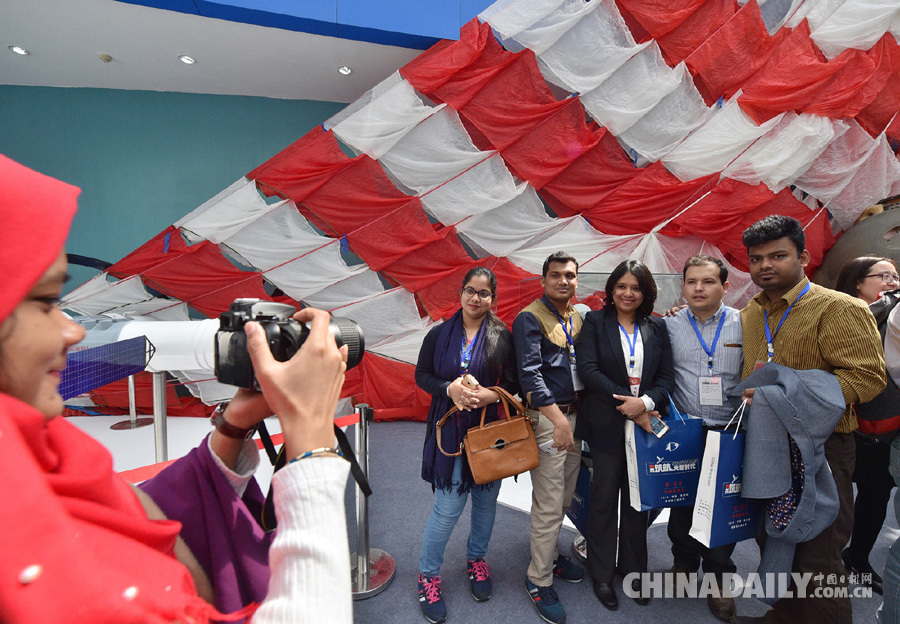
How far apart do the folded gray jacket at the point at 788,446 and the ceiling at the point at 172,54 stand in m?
3.82

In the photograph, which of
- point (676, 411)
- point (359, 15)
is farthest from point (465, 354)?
point (359, 15)

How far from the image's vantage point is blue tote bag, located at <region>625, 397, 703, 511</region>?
1.44 meters

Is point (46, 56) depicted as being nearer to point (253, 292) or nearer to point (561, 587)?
point (253, 292)

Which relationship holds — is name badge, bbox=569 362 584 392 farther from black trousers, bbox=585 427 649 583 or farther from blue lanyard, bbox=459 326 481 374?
blue lanyard, bbox=459 326 481 374

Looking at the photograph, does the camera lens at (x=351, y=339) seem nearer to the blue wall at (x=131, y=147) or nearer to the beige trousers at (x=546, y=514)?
the beige trousers at (x=546, y=514)

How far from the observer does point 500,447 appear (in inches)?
58.5

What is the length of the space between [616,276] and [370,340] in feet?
8.25

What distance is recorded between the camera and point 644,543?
1.66 meters

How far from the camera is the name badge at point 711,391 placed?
1560 mm

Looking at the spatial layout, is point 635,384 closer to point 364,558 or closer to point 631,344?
point 631,344

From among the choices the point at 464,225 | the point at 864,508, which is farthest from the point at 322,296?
the point at 864,508

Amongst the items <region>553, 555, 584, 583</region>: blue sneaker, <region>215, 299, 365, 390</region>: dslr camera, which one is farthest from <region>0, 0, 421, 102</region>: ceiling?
<region>553, 555, 584, 583</region>: blue sneaker

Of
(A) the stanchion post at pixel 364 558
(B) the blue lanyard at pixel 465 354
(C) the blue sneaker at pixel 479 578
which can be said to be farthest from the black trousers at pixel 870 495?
(A) the stanchion post at pixel 364 558

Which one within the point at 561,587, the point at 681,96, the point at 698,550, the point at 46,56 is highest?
the point at 46,56
